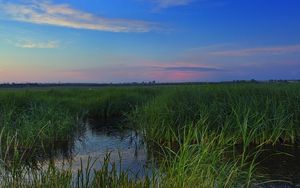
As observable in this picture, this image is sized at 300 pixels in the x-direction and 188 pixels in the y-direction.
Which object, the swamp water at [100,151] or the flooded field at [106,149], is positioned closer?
the swamp water at [100,151]

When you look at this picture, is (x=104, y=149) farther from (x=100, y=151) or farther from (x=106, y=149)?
(x=106, y=149)

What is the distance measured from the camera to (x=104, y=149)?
537 inches

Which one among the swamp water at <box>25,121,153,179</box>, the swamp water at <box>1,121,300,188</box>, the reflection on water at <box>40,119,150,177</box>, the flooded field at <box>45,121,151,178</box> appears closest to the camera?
the swamp water at <box>1,121,300,188</box>

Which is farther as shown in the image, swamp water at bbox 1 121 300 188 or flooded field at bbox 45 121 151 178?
flooded field at bbox 45 121 151 178

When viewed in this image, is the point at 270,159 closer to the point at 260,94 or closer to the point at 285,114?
the point at 285,114

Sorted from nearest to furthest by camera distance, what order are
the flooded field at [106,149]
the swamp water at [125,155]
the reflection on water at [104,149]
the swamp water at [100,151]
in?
the swamp water at [125,155] → the swamp water at [100,151] → the flooded field at [106,149] → the reflection on water at [104,149]

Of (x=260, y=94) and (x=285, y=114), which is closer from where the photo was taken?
(x=285, y=114)

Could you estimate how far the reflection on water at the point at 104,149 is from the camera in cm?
1112

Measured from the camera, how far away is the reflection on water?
36.5 feet

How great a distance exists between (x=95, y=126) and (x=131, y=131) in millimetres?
3369

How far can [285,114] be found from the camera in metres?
13.8

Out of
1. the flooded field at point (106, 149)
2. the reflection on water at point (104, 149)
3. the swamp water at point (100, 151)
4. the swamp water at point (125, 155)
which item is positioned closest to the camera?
the swamp water at point (125, 155)

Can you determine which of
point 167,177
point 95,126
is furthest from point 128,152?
point 95,126

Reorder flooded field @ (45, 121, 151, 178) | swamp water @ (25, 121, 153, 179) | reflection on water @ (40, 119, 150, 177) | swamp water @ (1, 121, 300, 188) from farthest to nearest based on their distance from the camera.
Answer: reflection on water @ (40, 119, 150, 177) → flooded field @ (45, 121, 151, 178) → swamp water @ (25, 121, 153, 179) → swamp water @ (1, 121, 300, 188)
